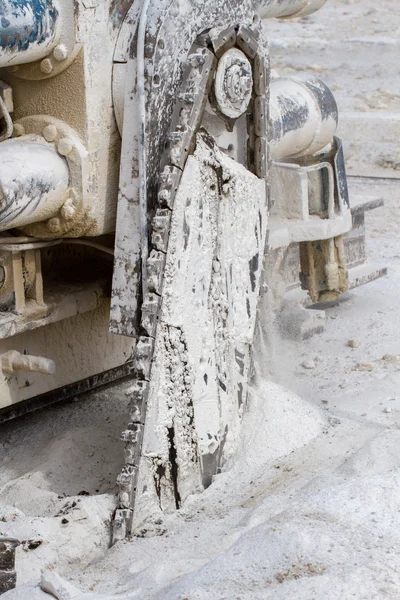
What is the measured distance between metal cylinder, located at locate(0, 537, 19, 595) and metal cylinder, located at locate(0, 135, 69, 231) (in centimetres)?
92

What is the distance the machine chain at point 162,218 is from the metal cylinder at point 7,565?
40cm

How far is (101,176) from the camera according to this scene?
131 inches

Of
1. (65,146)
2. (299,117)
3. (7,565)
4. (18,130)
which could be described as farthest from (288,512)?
(299,117)

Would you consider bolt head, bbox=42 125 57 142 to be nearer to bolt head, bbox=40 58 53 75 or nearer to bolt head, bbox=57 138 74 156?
bolt head, bbox=57 138 74 156

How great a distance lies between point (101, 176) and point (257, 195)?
550mm

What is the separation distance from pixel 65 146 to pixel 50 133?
70mm

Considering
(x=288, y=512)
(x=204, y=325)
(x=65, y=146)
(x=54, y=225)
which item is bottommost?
(x=288, y=512)

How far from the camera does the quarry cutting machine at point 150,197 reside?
3.12 m

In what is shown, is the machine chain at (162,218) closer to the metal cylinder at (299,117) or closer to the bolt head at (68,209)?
the bolt head at (68,209)

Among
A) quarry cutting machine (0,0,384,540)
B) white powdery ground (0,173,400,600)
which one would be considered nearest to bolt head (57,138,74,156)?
quarry cutting machine (0,0,384,540)

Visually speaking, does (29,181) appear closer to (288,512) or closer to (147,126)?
(147,126)

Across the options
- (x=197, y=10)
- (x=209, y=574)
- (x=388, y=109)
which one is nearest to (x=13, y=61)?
(x=197, y=10)

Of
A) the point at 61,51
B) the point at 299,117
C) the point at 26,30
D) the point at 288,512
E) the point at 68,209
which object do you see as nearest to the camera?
the point at 288,512

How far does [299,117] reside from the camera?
14.2 feet
